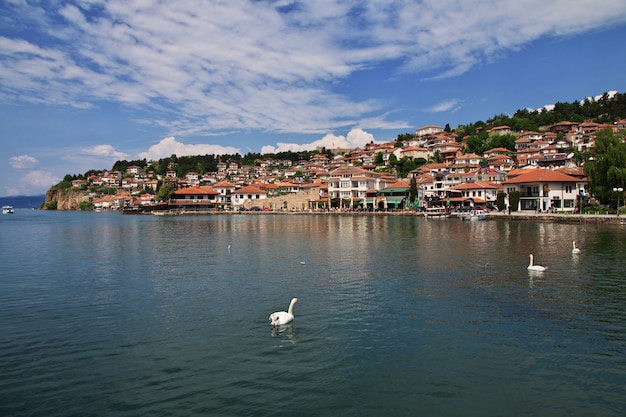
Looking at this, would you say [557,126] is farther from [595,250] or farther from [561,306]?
[561,306]

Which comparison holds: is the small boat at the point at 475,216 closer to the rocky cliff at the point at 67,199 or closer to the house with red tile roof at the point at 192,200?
the house with red tile roof at the point at 192,200

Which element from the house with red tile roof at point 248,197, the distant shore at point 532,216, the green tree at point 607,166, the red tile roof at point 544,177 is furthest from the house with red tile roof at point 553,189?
the house with red tile roof at point 248,197

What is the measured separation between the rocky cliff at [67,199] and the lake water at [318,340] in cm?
12302

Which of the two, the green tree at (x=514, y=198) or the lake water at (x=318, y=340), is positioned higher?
the green tree at (x=514, y=198)

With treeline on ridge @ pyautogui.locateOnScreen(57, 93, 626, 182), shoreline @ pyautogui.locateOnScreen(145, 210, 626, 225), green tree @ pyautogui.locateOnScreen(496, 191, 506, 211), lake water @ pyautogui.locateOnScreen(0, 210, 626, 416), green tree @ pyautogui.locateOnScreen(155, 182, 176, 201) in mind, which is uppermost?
treeline on ridge @ pyautogui.locateOnScreen(57, 93, 626, 182)

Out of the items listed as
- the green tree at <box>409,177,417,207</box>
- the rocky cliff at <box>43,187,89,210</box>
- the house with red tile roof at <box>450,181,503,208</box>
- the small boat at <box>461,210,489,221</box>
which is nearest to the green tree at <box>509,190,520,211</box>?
the house with red tile roof at <box>450,181,503,208</box>

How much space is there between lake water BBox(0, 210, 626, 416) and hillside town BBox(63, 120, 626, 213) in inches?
1562

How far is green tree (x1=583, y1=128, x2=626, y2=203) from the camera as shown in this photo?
40.7 meters

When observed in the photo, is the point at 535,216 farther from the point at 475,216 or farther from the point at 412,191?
the point at 412,191

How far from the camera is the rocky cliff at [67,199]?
126m

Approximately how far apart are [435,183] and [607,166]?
2732 cm

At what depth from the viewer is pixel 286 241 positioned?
29.8 meters

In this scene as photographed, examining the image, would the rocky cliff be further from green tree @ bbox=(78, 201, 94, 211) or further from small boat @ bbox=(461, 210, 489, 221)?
small boat @ bbox=(461, 210, 489, 221)

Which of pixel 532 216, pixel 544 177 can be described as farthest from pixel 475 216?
pixel 544 177
